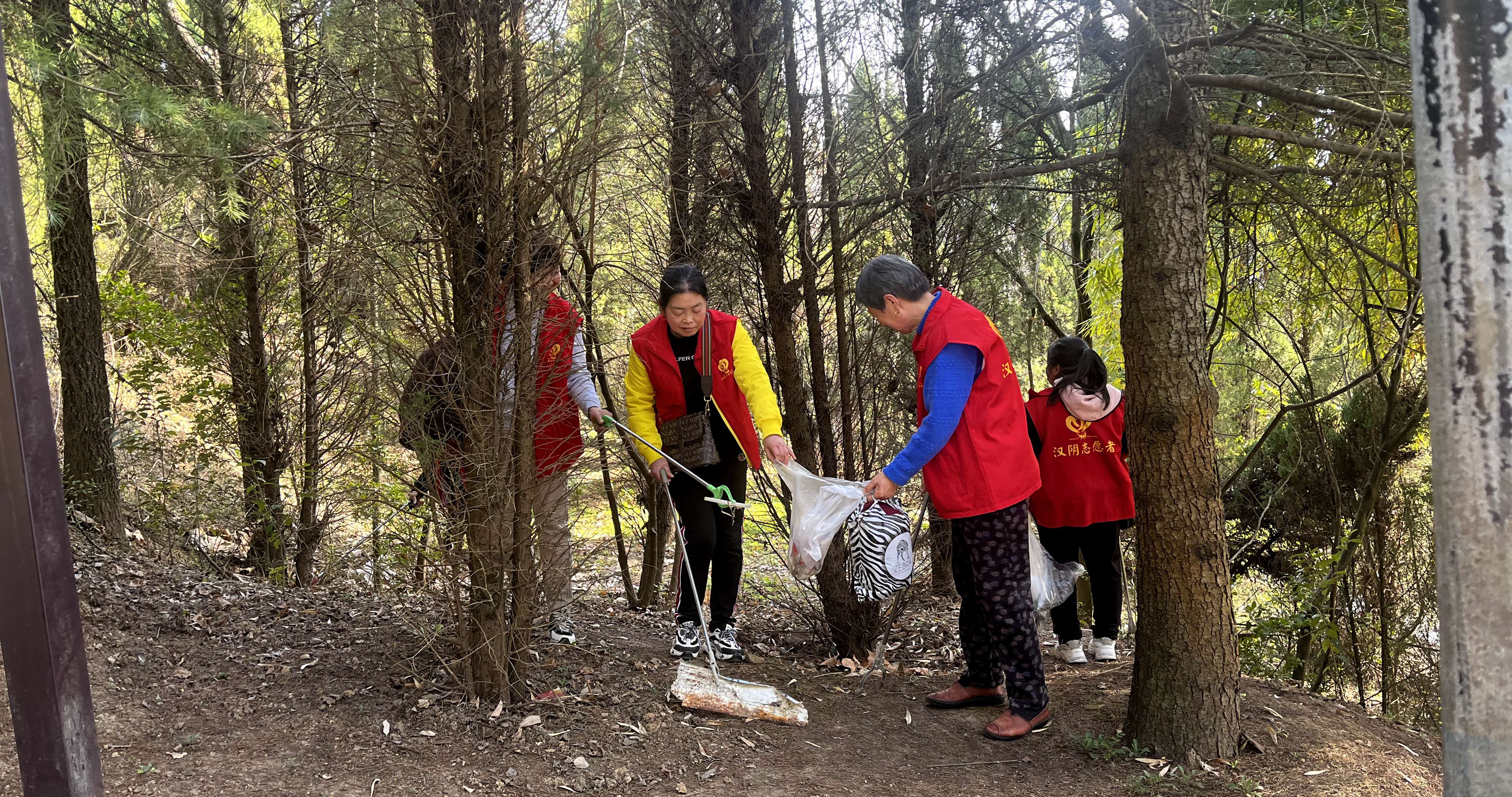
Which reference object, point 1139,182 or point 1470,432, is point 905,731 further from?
point 1470,432

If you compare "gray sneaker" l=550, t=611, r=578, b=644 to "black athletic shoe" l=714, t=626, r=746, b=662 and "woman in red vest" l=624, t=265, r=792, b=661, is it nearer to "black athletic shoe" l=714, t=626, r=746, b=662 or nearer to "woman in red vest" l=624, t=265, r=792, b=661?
"woman in red vest" l=624, t=265, r=792, b=661

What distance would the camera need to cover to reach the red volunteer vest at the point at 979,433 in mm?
3631

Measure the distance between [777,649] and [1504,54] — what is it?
4.09 metres

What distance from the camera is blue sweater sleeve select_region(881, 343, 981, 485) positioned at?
11.7 ft

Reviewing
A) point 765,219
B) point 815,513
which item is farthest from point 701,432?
point 765,219

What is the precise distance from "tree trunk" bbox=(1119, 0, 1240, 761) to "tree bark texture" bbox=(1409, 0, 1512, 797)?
190cm

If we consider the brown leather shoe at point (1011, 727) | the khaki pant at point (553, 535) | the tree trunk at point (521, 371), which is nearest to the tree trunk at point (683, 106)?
the tree trunk at point (521, 371)

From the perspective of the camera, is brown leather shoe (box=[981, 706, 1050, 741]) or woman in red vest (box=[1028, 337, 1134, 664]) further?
woman in red vest (box=[1028, 337, 1134, 664])

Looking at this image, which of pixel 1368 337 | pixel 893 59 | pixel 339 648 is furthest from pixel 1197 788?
pixel 893 59

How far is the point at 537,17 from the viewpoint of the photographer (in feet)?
11.1

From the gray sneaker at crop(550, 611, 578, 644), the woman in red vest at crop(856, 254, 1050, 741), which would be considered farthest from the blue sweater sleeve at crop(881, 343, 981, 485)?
the gray sneaker at crop(550, 611, 578, 644)

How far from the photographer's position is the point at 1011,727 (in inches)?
151

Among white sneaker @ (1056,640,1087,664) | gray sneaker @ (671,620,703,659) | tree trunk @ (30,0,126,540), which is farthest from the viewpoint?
tree trunk @ (30,0,126,540)

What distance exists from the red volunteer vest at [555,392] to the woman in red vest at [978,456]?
116cm
